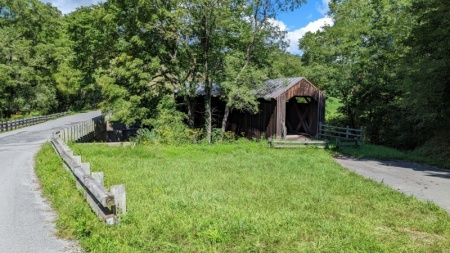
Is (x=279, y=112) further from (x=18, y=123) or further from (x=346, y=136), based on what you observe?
(x=18, y=123)

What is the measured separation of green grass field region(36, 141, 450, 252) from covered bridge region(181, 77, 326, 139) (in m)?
7.84

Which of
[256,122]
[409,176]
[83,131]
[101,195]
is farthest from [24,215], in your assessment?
[256,122]

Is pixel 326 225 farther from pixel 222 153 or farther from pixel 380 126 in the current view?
pixel 380 126

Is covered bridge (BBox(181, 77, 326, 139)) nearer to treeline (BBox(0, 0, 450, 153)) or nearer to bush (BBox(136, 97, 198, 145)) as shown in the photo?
treeline (BBox(0, 0, 450, 153))

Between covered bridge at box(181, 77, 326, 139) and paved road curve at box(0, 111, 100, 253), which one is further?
covered bridge at box(181, 77, 326, 139)

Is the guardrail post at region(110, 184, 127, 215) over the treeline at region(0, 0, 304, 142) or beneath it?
beneath

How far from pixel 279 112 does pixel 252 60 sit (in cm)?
521

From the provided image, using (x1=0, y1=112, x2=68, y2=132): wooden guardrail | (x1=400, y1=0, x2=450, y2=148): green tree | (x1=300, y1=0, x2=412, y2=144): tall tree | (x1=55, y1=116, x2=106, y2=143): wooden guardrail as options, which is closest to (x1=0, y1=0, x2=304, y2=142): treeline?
(x1=55, y1=116, x2=106, y2=143): wooden guardrail

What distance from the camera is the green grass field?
536cm

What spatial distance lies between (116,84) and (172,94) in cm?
410

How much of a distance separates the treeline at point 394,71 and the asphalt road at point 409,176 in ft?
13.9

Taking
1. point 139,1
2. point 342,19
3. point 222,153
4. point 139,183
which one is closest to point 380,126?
point 342,19

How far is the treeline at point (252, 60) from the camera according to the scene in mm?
17422

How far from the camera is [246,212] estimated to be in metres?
6.88
